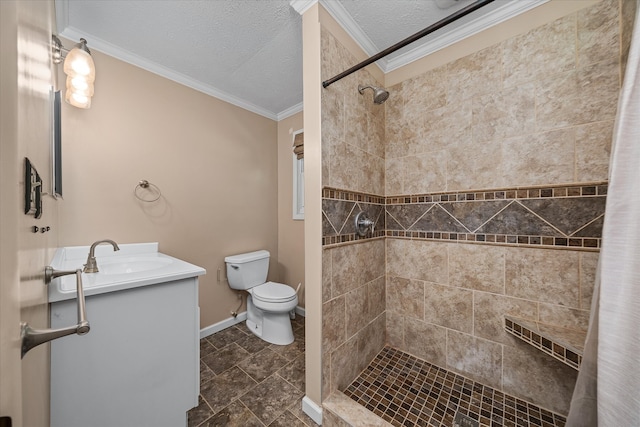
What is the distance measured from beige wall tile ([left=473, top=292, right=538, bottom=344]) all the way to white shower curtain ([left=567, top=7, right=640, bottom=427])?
518 mm

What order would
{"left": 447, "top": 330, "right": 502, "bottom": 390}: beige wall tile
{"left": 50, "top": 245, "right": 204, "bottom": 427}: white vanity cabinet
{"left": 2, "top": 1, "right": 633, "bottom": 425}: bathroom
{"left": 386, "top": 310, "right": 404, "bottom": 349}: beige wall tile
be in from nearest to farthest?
1. {"left": 50, "top": 245, "right": 204, "bottom": 427}: white vanity cabinet
2. {"left": 2, "top": 1, "right": 633, "bottom": 425}: bathroom
3. {"left": 447, "top": 330, "right": 502, "bottom": 390}: beige wall tile
4. {"left": 386, "top": 310, "right": 404, "bottom": 349}: beige wall tile

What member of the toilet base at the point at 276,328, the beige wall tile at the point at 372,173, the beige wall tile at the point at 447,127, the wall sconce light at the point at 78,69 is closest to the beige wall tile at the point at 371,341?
the toilet base at the point at 276,328

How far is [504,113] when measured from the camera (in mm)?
1237

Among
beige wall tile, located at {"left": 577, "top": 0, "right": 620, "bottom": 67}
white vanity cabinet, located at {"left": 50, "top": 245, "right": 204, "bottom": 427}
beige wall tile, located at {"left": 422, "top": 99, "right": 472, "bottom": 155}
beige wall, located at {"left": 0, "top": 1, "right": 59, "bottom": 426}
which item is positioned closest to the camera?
beige wall, located at {"left": 0, "top": 1, "right": 59, "bottom": 426}

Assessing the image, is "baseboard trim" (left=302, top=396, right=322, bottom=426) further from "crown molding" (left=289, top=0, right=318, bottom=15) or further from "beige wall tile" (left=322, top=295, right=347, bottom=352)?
"crown molding" (left=289, top=0, right=318, bottom=15)

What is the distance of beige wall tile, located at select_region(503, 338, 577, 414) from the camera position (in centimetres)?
108

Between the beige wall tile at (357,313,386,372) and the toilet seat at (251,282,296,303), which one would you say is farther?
the toilet seat at (251,282,296,303)

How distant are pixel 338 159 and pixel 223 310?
1797 mm

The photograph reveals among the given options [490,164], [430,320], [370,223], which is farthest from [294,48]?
[430,320]

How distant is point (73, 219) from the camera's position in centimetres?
138

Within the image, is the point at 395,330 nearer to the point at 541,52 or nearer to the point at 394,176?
the point at 394,176

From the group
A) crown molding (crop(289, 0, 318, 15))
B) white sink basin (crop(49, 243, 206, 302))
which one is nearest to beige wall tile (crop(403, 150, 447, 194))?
crown molding (crop(289, 0, 318, 15))

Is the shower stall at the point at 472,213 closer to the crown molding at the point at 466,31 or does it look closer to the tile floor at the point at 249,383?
the crown molding at the point at 466,31

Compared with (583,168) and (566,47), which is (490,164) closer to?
(583,168)
